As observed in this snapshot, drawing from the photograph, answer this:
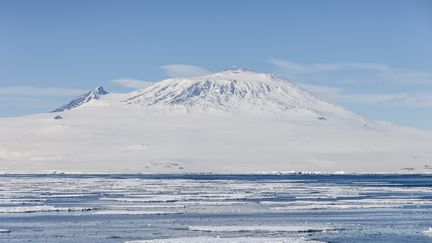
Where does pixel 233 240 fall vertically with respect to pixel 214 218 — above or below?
below

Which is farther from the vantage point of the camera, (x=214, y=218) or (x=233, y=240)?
(x=214, y=218)

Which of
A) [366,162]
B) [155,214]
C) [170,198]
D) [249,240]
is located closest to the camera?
[249,240]

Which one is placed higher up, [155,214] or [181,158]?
[181,158]

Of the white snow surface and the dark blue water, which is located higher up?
the dark blue water

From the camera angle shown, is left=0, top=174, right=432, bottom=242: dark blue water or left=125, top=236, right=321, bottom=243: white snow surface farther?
left=0, top=174, right=432, bottom=242: dark blue water

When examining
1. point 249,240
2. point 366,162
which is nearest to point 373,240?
point 249,240

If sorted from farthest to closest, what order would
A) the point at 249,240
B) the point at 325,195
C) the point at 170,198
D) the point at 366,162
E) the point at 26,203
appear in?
the point at 366,162, the point at 325,195, the point at 170,198, the point at 26,203, the point at 249,240

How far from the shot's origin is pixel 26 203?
58.8 m

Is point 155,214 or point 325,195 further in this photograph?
point 325,195

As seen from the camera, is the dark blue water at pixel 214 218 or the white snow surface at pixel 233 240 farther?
the dark blue water at pixel 214 218

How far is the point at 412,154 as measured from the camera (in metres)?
194

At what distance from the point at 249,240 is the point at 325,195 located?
34.4m

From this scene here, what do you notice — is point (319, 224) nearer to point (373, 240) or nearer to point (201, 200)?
point (373, 240)

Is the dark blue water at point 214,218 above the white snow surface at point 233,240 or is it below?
above
